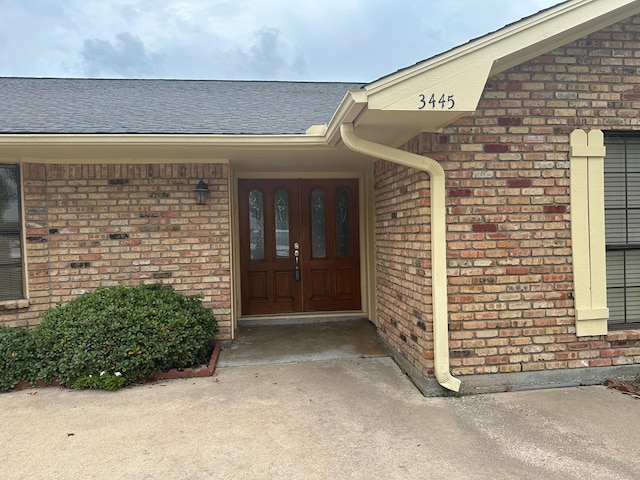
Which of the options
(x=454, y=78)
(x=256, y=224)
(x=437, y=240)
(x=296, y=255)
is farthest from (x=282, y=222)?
(x=454, y=78)

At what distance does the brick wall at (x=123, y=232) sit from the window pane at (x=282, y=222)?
1.37 m

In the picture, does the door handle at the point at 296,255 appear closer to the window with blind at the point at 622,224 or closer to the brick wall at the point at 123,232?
the brick wall at the point at 123,232

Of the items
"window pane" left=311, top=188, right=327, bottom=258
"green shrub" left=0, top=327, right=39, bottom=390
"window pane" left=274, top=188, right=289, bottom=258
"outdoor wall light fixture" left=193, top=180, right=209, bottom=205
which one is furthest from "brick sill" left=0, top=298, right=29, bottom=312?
"window pane" left=311, top=188, right=327, bottom=258

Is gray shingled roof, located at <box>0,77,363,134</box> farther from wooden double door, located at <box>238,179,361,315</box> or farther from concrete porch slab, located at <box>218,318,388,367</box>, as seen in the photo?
concrete porch slab, located at <box>218,318,388,367</box>

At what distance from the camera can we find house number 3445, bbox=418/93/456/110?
2830mm

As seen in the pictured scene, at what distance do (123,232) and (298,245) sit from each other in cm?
236

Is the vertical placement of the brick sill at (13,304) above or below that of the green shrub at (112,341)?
above

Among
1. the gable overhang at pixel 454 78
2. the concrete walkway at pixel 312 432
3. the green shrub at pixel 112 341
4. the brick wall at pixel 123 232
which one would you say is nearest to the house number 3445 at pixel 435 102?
the gable overhang at pixel 454 78

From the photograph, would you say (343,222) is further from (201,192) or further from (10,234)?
(10,234)

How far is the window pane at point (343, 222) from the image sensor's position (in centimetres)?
603

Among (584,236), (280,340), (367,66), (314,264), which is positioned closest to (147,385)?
(280,340)

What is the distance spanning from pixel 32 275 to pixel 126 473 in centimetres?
293

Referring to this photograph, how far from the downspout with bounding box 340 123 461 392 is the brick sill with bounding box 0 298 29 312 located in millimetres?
3727

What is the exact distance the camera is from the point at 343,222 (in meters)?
6.05
